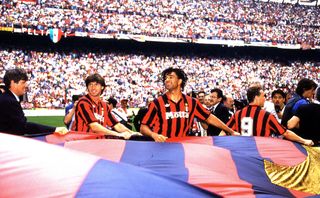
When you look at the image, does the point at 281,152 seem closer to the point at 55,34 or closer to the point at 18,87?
the point at 18,87

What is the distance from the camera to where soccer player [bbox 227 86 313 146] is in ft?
14.2

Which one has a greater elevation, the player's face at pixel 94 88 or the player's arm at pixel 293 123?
the player's face at pixel 94 88

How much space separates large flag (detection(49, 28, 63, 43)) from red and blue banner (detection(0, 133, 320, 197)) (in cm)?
2543

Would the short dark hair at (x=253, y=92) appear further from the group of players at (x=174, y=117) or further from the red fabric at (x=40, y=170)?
the red fabric at (x=40, y=170)

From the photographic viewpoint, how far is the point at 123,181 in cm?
141

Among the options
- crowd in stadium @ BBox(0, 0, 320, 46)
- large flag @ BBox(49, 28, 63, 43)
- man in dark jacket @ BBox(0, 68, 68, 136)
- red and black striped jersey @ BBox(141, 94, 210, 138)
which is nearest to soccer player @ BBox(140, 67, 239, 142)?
red and black striped jersey @ BBox(141, 94, 210, 138)

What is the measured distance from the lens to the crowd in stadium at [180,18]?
29297mm

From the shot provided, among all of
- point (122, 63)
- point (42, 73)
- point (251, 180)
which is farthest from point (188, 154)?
point (122, 63)

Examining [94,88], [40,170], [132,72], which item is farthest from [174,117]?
[132,72]

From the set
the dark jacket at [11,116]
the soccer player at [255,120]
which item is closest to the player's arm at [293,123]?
the soccer player at [255,120]

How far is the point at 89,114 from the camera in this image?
14.9 ft

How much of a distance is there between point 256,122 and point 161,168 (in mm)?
2058

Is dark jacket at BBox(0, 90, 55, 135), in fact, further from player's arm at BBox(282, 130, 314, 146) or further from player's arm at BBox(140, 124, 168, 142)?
player's arm at BBox(282, 130, 314, 146)

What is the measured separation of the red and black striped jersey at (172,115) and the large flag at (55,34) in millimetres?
25154
